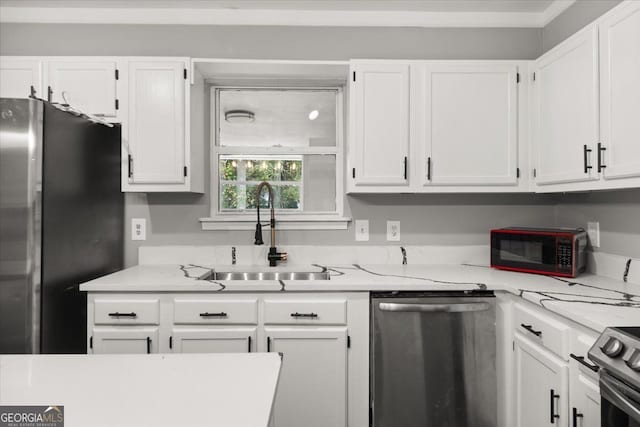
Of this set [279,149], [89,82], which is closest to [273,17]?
[279,149]

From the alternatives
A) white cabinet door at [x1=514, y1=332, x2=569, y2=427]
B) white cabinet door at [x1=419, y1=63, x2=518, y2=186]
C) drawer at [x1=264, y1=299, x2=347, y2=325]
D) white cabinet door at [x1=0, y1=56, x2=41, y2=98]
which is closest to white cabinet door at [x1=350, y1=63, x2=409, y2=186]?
white cabinet door at [x1=419, y1=63, x2=518, y2=186]

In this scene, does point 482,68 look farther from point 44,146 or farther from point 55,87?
point 55,87

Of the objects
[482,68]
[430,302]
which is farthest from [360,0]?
[430,302]

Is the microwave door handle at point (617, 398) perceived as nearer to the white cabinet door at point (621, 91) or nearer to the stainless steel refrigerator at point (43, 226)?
the white cabinet door at point (621, 91)

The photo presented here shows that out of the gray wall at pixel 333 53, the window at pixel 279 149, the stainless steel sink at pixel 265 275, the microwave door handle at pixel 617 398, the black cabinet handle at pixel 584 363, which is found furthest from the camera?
the window at pixel 279 149

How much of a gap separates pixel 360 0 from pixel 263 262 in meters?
1.80

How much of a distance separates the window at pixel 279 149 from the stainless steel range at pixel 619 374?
1.69 meters

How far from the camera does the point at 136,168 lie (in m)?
2.18

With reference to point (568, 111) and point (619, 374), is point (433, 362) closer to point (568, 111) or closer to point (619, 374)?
point (619, 374)

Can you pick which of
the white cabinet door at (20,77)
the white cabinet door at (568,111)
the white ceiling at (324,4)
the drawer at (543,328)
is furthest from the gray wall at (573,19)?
the white cabinet door at (20,77)

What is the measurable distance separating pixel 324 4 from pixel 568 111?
1.57 meters

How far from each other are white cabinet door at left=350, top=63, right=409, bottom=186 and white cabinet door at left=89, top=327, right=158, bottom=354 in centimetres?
139

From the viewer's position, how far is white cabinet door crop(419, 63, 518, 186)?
2193 mm

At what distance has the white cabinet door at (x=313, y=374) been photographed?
184 centimetres
